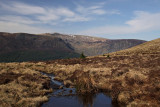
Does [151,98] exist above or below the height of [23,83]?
above

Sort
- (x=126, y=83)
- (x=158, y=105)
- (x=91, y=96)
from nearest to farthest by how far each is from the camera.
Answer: (x=158, y=105), (x=91, y=96), (x=126, y=83)

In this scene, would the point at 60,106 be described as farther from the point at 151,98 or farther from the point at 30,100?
the point at 151,98

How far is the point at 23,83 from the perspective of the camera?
21703mm

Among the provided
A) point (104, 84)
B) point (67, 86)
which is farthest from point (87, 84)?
point (67, 86)

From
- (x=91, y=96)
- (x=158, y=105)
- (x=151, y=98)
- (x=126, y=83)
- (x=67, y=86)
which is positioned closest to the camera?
(x=158, y=105)

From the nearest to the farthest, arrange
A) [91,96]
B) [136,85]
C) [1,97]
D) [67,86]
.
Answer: [1,97] < [91,96] < [136,85] < [67,86]

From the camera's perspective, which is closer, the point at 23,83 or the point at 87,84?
the point at 87,84

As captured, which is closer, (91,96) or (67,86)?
(91,96)

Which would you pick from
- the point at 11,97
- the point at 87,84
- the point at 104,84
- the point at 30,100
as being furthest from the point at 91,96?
the point at 11,97

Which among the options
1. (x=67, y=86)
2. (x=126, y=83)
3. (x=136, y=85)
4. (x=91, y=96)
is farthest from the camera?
(x=67, y=86)

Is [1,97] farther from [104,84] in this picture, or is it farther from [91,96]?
[104,84]

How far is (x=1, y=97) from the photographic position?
50.1ft

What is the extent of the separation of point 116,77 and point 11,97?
56.7 feet

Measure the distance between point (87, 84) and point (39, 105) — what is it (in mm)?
7441
